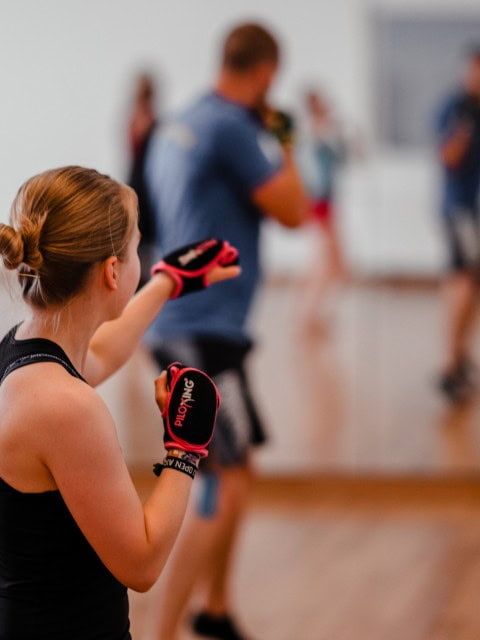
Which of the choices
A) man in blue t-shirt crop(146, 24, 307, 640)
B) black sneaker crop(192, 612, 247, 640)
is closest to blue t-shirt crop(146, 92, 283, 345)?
man in blue t-shirt crop(146, 24, 307, 640)

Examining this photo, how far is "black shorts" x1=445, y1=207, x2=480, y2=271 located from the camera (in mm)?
3410

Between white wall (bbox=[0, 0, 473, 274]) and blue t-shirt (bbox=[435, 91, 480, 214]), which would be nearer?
white wall (bbox=[0, 0, 473, 274])

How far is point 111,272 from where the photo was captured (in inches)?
49.2

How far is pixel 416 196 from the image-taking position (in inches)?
135

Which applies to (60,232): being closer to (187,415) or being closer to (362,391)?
(187,415)

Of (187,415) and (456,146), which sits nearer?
(187,415)

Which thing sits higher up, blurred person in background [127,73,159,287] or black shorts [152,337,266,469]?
blurred person in background [127,73,159,287]

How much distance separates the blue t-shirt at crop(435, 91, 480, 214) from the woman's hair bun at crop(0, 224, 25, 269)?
2388mm

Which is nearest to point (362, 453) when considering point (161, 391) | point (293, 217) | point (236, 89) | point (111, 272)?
point (293, 217)

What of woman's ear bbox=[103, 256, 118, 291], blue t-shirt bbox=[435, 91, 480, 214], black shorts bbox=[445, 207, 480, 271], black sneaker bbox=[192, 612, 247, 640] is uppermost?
woman's ear bbox=[103, 256, 118, 291]

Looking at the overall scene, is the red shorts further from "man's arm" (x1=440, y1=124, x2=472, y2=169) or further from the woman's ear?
the woman's ear

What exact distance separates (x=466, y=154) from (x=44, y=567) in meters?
2.48

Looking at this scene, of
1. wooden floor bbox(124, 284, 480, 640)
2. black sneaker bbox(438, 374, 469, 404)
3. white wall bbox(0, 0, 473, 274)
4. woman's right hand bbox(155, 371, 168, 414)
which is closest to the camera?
woman's right hand bbox(155, 371, 168, 414)

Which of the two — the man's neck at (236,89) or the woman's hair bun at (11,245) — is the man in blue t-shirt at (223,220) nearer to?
the man's neck at (236,89)
